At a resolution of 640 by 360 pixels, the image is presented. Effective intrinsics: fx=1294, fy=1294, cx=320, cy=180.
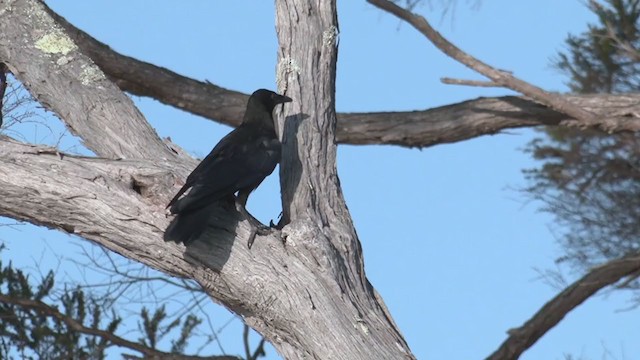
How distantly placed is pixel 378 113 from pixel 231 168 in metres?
3.49

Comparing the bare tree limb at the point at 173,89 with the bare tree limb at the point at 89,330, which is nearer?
the bare tree limb at the point at 89,330

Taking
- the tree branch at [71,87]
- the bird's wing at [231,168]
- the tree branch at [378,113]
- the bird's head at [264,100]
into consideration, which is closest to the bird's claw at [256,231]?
the bird's wing at [231,168]

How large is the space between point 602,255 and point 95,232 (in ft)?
15.8

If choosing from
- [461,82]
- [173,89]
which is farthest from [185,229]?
[173,89]

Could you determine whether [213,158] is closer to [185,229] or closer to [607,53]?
[185,229]

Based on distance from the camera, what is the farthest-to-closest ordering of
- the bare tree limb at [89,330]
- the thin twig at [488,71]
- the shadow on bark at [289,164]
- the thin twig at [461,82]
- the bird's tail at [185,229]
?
the thin twig at [488,71]
the bare tree limb at [89,330]
the thin twig at [461,82]
the shadow on bark at [289,164]
the bird's tail at [185,229]

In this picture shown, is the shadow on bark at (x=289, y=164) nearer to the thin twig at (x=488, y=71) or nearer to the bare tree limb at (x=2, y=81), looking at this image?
the bare tree limb at (x=2, y=81)

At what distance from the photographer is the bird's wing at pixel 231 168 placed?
4.20 metres

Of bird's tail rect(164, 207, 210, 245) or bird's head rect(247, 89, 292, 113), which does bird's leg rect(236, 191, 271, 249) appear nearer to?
bird's tail rect(164, 207, 210, 245)

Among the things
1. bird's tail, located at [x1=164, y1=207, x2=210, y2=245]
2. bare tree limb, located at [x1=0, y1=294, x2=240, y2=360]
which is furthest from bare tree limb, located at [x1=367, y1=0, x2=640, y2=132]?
bird's tail, located at [x1=164, y1=207, x2=210, y2=245]

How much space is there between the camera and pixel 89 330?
7.34 meters

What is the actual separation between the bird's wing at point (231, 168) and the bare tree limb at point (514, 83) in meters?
2.60

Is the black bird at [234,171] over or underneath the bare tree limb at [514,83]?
underneath

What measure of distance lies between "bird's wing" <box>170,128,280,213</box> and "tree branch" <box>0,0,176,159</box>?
8.1 inches
